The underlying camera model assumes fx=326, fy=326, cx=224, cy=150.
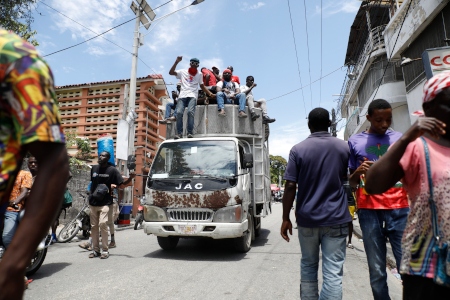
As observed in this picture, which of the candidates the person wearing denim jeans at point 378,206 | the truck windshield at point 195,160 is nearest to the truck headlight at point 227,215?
the truck windshield at point 195,160

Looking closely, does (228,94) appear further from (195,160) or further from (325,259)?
(325,259)

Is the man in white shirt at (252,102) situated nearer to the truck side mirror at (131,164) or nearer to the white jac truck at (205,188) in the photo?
the white jac truck at (205,188)

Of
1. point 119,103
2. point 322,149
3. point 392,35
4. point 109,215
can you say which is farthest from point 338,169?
point 119,103

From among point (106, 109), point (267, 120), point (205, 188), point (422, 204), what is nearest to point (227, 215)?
point (205, 188)

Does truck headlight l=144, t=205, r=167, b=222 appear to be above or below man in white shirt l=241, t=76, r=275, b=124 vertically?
below

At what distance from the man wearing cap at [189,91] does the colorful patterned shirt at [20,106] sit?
592 centimetres

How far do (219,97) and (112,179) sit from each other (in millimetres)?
2929

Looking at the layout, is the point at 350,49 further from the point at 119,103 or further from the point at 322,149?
the point at 322,149

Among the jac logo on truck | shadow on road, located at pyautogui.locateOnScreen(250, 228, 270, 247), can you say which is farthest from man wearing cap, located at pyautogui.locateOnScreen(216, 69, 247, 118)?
shadow on road, located at pyautogui.locateOnScreen(250, 228, 270, 247)

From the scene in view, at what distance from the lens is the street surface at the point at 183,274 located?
12.4 feet

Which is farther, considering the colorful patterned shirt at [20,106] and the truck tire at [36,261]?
the truck tire at [36,261]

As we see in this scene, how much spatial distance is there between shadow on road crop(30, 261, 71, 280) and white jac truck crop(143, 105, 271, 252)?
4.59 feet

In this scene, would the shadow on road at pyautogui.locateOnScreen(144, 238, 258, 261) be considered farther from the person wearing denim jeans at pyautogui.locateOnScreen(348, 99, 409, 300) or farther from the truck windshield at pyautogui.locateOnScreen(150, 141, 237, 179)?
the person wearing denim jeans at pyautogui.locateOnScreen(348, 99, 409, 300)

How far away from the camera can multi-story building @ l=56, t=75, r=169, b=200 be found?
71.6 ft
